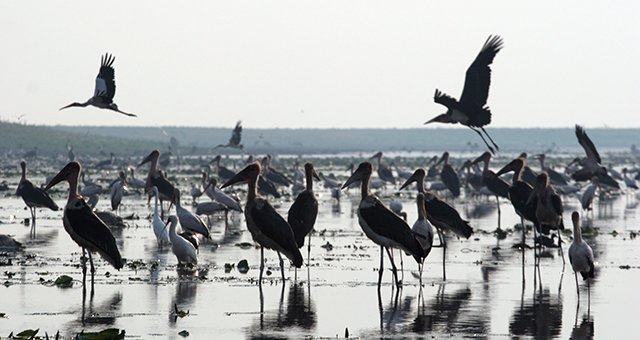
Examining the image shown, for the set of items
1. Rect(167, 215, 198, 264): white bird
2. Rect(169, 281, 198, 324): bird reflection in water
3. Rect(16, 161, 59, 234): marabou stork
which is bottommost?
Rect(169, 281, 198, 324): bird reflection in water

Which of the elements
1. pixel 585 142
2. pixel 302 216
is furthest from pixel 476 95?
pixel 585 142

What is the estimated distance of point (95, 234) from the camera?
442 inches

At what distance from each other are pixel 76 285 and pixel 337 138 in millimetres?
182393

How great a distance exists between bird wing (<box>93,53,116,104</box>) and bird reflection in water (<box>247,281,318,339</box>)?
8434 millimetres

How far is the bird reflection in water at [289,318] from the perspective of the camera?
8.86 meters

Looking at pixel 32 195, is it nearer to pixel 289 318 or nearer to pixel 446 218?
pixel 446 218

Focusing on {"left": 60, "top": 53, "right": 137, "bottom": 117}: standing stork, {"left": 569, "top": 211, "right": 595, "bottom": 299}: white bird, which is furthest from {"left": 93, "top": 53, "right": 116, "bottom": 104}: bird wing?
{"left": 569, "top": 211, "right": 595, "bottom": 299}: white bird

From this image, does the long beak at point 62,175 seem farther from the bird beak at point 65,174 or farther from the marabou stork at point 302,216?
the marabou stork at point 302,216

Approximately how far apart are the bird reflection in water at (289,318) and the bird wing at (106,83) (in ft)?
27.7

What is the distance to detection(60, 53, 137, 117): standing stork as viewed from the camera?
57.8 feet

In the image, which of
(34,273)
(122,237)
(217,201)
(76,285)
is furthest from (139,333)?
(217,201)

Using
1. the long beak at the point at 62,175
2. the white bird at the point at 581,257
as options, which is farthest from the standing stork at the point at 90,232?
the white bird at the point at 581,257

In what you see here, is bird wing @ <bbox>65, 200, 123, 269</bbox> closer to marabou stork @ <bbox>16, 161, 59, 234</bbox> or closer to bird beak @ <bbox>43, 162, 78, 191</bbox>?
bird beak @ <bbox>43, 162, 78, 191</bbox>

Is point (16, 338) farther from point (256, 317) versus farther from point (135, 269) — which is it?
point (135, 269)
